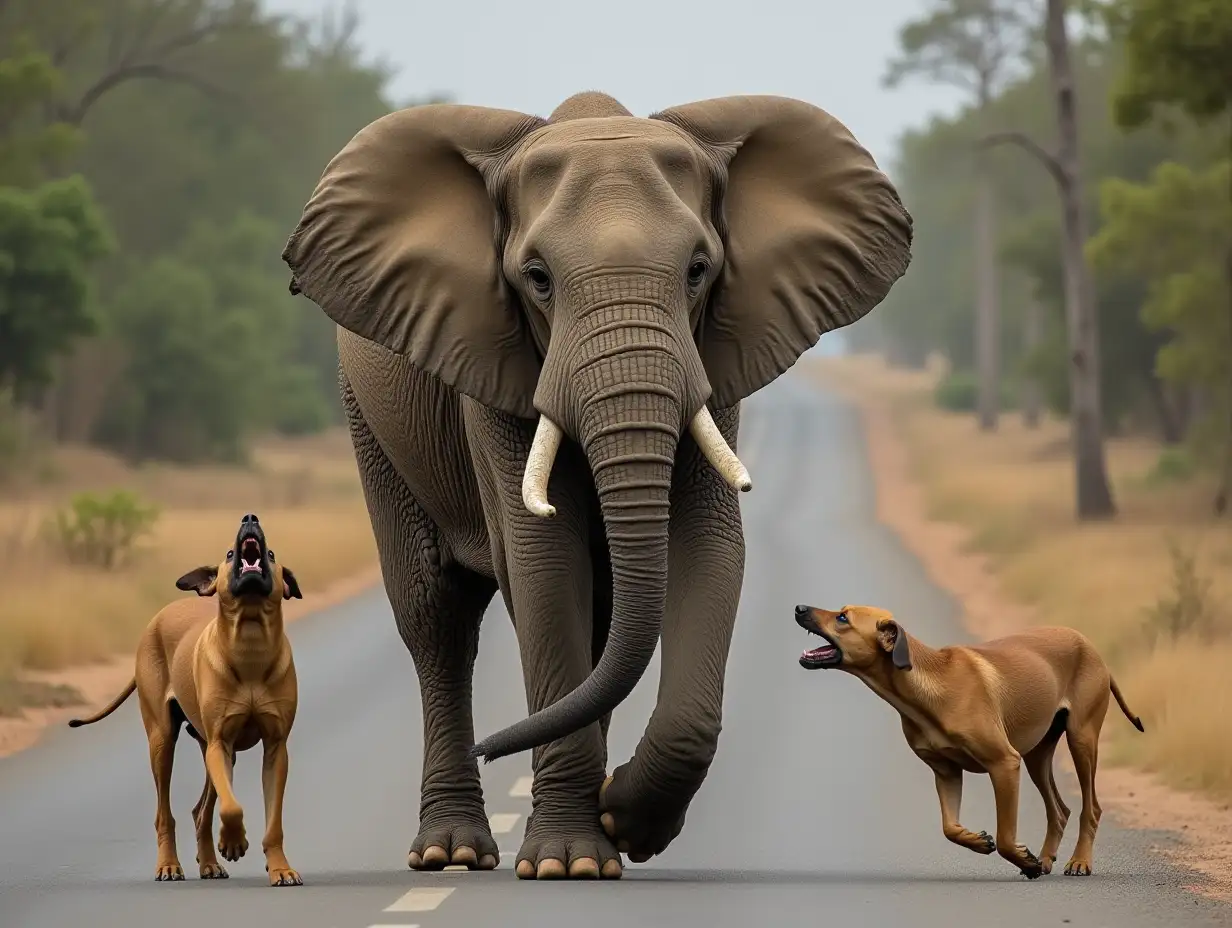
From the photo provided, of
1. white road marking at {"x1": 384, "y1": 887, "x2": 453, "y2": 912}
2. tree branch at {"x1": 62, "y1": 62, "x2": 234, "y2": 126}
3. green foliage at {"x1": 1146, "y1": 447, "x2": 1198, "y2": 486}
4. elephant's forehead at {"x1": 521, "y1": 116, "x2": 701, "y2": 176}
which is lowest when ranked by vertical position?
white road marking at {"x1": 384, "y1": 887, "x2": 453, "y2": 912}

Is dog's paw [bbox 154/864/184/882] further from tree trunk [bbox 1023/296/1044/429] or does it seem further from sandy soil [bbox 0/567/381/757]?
tree trunk [bbox 1023/296/1044/429]

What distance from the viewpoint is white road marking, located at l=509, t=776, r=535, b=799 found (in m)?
15.2

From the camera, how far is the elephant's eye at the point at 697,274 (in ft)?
34.8

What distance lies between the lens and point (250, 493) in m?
48.1

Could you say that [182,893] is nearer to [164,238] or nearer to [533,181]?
[533,181]

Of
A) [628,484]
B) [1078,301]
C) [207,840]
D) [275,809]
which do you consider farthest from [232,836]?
[1078,301]

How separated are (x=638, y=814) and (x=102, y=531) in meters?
20.8

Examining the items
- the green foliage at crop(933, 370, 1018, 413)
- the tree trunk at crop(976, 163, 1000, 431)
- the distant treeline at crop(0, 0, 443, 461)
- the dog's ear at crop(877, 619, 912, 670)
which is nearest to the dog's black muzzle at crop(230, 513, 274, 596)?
the dog's ear at crop(877, 619, 912, 670)

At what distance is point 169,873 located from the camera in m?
11.2

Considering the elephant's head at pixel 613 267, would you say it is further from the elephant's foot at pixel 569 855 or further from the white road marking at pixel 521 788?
the white road marking at pixel 521 788

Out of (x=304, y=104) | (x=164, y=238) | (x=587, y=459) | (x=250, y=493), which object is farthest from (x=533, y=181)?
(x=164, y=238)

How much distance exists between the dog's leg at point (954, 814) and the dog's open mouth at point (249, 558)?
Result: 2.80 m

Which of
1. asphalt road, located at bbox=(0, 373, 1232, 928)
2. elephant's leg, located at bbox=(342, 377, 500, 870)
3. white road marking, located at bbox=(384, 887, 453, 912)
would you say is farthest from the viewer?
elephant's leg, located at bbox=(342, 377, 500, 870)

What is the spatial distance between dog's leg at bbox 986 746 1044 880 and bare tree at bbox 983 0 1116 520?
2648cm
